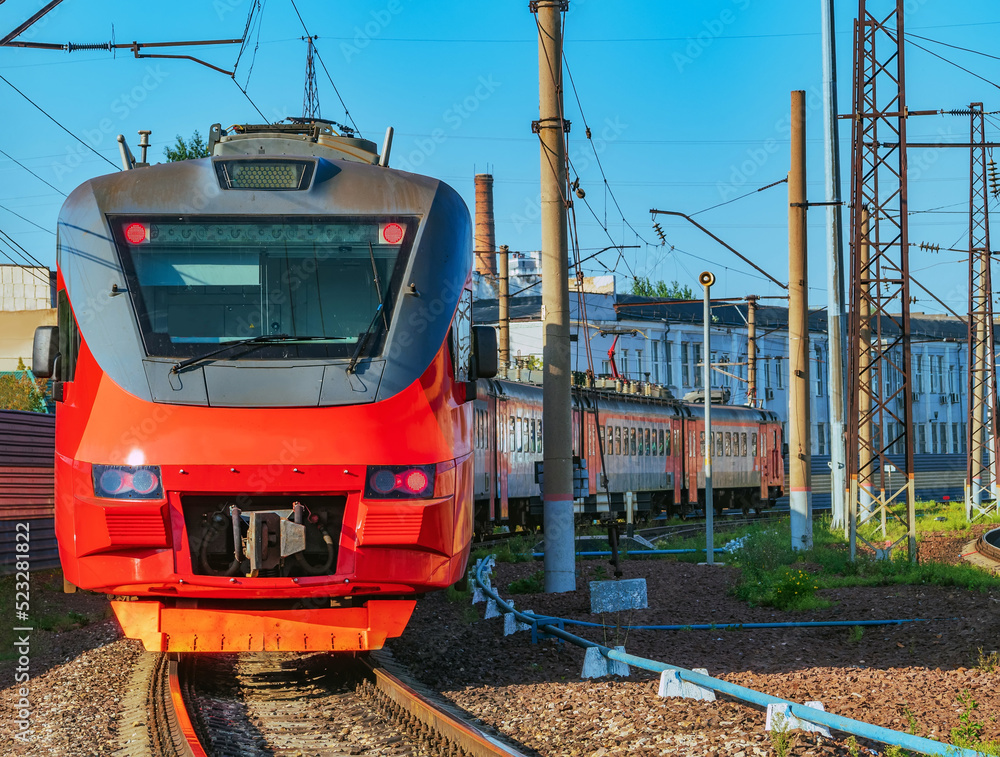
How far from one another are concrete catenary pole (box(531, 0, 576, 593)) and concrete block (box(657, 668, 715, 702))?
20.4ft

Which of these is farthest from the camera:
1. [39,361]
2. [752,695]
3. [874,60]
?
[874,60]

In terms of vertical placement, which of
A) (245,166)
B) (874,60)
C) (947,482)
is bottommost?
(947,482)

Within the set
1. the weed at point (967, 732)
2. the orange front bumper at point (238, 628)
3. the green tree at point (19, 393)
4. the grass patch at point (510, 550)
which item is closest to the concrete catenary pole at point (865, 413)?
the grass patch at point (510, 550)

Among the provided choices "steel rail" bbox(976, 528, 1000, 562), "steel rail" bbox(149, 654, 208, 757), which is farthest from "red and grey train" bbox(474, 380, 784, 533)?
"steel rail" bbox(149, 654, 208, 757)

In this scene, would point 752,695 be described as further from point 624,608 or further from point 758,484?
point 758,484

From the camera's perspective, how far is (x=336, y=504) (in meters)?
7.91

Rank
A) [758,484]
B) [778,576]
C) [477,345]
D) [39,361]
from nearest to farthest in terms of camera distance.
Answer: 1. [39,361]
2. [477,345]
3. [778,576]
4. [758,484]

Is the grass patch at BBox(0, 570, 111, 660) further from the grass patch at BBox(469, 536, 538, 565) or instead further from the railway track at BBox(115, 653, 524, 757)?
the grass patch at BBox(469, 536, 538, 565)

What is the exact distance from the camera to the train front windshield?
27.4 feet

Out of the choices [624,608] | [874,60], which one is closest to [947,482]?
[874,60]

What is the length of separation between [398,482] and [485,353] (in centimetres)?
160

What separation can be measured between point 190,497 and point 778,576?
9663 millimetres

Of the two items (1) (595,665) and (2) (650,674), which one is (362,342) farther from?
(2) (650,674)

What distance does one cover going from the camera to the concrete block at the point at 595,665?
361 inches
